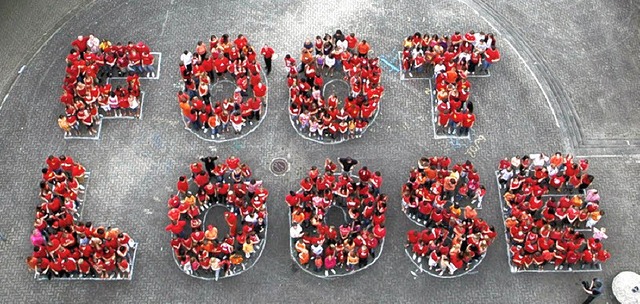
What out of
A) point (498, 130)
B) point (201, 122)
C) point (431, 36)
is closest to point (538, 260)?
point (498, 130)

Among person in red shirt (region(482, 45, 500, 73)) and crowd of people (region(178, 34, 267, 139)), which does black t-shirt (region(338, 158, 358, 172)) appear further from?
person in red shirt (region(482, 45, 500, 73))

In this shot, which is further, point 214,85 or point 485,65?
point 485,65

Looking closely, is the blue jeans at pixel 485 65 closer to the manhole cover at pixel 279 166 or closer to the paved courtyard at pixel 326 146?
the paved courtyard at pixel 326 146

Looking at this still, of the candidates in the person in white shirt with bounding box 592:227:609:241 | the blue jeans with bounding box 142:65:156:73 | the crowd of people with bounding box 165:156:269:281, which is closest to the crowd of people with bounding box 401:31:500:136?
the person in white shirt with bounding box 592:227:609:241

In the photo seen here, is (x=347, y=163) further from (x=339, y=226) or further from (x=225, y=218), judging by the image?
(x=225, y=218)

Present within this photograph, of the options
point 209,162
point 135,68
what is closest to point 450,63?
point 209,162
